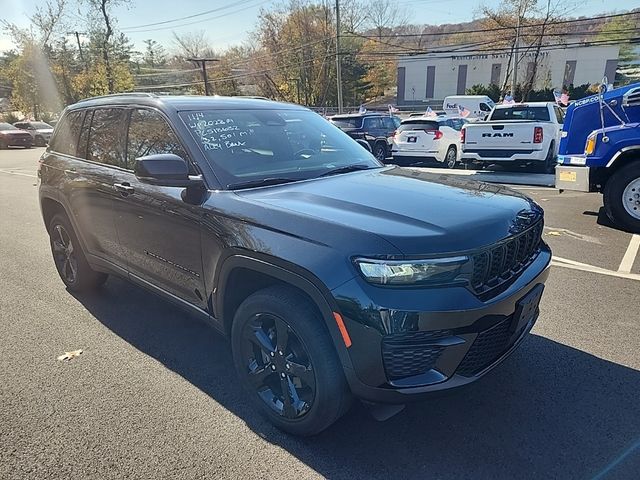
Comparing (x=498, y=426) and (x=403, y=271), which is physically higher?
(x=403, y=271)

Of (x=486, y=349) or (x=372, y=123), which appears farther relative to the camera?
(x=372, y=123)

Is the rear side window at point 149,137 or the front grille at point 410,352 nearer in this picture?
the front grille at point 410,352

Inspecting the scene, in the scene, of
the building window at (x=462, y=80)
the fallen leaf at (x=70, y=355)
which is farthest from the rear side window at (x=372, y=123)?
the building window at (x=462, y=80)

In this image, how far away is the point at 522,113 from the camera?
12.6 m

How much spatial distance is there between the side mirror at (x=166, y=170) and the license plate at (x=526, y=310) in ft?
6.28

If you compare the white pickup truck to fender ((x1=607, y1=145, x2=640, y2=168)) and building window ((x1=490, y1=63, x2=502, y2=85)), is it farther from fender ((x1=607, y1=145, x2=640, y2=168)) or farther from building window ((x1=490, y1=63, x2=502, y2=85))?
building window ((x1=490, y1=63, x2=502, y2=85))

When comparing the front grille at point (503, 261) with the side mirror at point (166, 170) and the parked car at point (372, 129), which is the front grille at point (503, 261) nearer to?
the side mirror at point (166, 170)

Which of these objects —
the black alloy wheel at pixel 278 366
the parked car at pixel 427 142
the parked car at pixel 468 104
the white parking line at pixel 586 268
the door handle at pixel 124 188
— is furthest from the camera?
the parked car at pixel 468 104

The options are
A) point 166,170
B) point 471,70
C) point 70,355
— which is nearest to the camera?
point 166,170

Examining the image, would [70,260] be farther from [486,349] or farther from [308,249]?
[486,349]

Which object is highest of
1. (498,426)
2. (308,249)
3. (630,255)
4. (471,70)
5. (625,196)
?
(471,70)

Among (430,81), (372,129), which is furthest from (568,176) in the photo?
(430,81)

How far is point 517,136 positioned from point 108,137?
10696 millimetres

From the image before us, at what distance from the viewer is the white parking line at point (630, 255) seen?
5.02 metres
